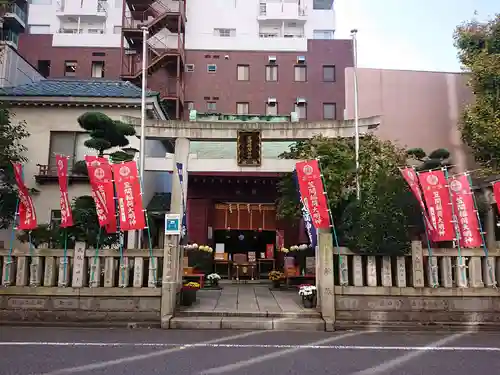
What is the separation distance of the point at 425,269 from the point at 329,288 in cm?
223

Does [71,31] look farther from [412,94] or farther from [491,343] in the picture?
[491,343]

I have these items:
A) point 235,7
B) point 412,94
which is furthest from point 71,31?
point 412,94

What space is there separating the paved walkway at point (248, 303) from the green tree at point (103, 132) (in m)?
5.01

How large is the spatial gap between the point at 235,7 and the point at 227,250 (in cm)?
2051

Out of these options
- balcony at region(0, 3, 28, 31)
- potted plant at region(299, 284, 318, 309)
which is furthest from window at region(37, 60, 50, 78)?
potted plant at region(299, 284, 318, 309)

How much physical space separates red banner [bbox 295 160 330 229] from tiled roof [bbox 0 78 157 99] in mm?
9793

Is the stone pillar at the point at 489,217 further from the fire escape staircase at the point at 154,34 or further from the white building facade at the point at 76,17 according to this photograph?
the white building facade at the point at 76,17

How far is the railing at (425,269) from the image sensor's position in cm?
966

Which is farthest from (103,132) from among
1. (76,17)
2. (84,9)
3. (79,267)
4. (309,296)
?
(76,17)

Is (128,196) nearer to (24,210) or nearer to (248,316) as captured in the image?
(24,210)

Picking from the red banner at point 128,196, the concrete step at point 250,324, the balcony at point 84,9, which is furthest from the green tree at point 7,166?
the balcony at point 84,9

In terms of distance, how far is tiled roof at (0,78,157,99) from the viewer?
59.2 feet

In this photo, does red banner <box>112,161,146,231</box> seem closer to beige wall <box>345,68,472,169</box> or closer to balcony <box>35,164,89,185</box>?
balcony <box>35,164,89,185</box>

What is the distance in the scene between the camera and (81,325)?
9523 mm
